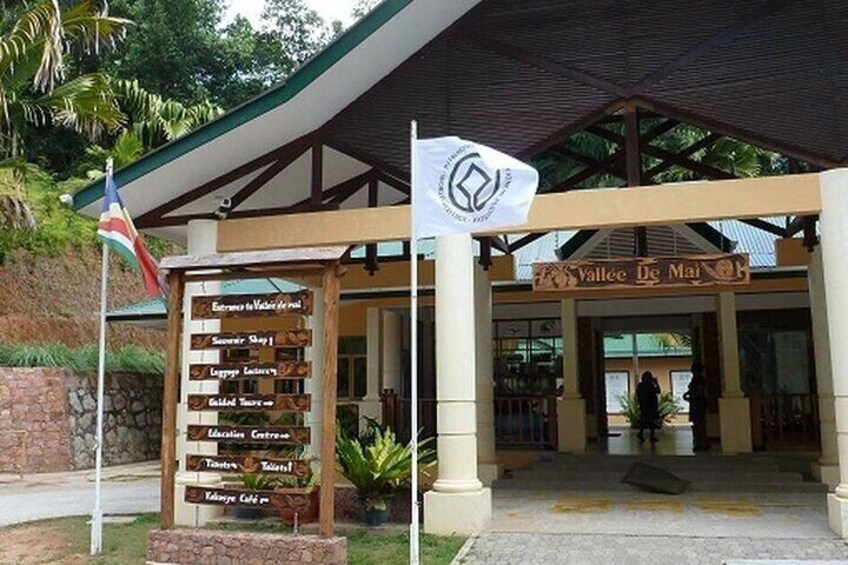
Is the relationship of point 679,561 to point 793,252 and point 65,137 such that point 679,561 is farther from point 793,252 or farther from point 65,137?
point 65,137

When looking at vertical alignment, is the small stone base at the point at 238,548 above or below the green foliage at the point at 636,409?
below

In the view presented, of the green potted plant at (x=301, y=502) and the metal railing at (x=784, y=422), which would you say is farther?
the metal railing at (x=784, y=422)

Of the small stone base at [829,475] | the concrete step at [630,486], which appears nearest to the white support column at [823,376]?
the small stone base at [829,475]

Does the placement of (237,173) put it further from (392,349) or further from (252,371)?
(392,349)

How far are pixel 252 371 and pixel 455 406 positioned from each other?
Result: 2283 millimetres

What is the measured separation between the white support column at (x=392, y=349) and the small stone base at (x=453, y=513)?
25.8ft

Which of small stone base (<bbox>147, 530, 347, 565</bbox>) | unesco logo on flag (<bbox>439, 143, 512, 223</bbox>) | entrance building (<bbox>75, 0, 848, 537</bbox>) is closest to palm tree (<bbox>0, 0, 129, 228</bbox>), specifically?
entrance building (<bbox>75, 0, 848, 537</bbox>)

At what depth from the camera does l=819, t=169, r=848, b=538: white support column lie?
27.3 ft

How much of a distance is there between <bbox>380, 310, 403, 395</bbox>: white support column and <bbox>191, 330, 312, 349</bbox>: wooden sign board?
8.65m

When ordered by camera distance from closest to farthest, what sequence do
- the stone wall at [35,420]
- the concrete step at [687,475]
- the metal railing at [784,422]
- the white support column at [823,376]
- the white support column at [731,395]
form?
the white support column at [823,376]
the concrete step at [687,475]
the white support column at [731,395]
the metal railing at [784,422]
the stone wall at [35,420]

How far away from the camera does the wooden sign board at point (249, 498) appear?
7445mm

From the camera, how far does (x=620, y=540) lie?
8.09m

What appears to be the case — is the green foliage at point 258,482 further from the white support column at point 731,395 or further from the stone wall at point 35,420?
the white support column at point 731,395

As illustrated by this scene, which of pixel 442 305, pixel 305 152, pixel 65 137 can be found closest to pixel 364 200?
pixel 305 152
